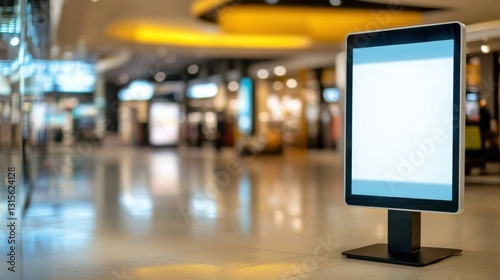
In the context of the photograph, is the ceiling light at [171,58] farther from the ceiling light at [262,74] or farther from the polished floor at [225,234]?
the polished floor at [225,234]

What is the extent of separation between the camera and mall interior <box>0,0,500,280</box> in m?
5.89

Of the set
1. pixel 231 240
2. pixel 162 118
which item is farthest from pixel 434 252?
pixel 162 118

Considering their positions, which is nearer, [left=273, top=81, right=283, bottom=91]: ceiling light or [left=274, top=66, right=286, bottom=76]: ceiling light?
[left=274, top=66, right=286, bottom=76]: ceiling light

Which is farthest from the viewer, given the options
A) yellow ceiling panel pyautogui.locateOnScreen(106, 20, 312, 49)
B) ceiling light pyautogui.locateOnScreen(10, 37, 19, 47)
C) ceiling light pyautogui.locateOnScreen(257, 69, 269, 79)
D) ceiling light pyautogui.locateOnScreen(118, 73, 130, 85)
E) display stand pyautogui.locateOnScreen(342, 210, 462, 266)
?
ceiling light pyautogui.locateOnScreen(118, 73, 130, 85)

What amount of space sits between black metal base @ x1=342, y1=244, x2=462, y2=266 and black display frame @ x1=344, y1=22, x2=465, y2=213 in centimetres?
40

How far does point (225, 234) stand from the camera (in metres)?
7.38

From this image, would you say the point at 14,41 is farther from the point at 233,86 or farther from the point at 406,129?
the point at 233,86

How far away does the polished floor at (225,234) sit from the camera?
5402 mm

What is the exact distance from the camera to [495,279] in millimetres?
5016

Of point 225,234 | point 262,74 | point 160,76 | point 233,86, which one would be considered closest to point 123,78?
point 160,76

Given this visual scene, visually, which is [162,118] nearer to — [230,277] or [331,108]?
[331,108]

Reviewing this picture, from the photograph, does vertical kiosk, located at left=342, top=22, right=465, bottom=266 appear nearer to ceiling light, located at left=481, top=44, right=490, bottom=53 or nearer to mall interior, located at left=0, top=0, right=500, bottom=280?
mall interior, located at left=0, top=0, right=500, bottom=280

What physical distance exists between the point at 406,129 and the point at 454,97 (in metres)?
0.49

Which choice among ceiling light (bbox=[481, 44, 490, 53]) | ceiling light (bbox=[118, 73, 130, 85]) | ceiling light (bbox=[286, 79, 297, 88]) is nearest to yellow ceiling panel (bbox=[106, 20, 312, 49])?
ceiling light (bbox=[481, 44, 490, 53])
